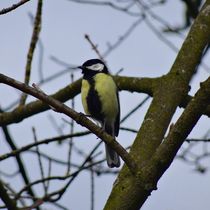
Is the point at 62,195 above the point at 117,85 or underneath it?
underneath

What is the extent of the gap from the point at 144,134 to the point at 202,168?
4.59 feet

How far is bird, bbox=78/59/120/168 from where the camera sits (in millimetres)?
3580

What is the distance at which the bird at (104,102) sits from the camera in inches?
141

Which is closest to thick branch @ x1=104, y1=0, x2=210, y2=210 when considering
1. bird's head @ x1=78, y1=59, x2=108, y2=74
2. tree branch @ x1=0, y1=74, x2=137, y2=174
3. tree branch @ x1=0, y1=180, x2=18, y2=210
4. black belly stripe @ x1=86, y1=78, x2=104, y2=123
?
tree branch @ x1=0, y1=74, x2=137, y2=174

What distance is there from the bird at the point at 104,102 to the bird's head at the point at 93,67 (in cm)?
8

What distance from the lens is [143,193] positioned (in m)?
2.23

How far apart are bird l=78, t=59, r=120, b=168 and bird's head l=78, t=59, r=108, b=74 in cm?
8

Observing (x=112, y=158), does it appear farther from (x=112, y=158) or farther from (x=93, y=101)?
(x=93, y=101)

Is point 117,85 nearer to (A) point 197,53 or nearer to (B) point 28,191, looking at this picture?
(A) point 197,53

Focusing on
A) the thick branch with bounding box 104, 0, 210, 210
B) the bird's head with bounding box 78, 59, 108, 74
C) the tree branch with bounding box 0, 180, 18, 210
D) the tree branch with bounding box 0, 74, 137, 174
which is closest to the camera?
the tree branch with bounding box 0, 74, 137, 174

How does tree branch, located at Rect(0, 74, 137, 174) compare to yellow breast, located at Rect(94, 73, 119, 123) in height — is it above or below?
below

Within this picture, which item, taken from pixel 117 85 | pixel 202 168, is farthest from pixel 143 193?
Result: pixel 202 168

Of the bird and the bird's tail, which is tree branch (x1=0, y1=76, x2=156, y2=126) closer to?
the bird

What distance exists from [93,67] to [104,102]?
47cm
